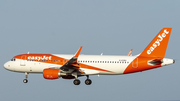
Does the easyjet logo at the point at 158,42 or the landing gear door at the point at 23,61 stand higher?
the easyjet logo at the point at 158,42

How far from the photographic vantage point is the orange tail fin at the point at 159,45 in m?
59.5

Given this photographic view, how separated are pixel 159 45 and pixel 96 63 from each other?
10.6m

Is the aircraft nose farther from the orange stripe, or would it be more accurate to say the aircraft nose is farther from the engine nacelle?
the orange stripe

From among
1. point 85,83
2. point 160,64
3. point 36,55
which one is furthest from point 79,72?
point 160,64

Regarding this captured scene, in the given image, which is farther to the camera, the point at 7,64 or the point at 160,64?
the point at 7,64

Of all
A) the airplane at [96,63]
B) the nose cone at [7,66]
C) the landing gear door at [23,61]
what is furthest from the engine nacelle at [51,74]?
the nose cone at [7,66]

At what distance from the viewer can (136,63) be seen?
5903 cm

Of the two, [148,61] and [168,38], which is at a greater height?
[168,38]

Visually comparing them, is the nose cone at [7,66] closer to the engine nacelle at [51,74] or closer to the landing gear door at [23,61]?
the landing gear door at [23,61]

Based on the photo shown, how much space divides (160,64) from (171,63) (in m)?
1.70

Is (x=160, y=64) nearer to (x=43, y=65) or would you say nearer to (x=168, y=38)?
(x=168, y=38)

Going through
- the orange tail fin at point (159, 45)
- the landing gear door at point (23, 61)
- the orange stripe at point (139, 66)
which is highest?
the orange tail fin at point (159, 45)

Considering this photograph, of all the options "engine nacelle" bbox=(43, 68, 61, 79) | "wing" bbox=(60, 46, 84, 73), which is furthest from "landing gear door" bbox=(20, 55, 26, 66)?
"wing" bbox=(60, 46, 84, 73)

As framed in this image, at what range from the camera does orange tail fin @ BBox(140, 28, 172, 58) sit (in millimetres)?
59531
